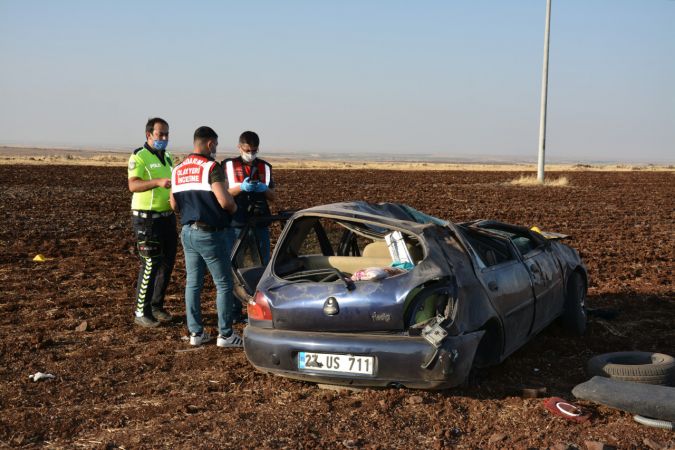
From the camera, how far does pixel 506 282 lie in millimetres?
5980

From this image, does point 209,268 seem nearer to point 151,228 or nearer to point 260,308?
point 151,228

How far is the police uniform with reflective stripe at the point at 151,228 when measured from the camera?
7.77 m

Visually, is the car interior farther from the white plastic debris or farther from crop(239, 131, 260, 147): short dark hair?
the white plastic debris

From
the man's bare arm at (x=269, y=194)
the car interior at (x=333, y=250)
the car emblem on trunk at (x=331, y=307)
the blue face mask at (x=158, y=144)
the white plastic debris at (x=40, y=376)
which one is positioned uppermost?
the blue face mask at (x=158, y=144)

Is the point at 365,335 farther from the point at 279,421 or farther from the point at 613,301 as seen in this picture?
the point at 613,301

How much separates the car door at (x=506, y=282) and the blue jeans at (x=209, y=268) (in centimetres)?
A: 220

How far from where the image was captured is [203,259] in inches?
276

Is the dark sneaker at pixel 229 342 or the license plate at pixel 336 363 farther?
the dark sneaker at pixel 229 342

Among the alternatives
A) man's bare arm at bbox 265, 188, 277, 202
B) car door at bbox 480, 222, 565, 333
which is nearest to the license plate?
car door at bbox 480, 222, 565, 333

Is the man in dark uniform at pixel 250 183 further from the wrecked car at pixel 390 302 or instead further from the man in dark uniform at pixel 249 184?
the wrecked car at pixel 390 302

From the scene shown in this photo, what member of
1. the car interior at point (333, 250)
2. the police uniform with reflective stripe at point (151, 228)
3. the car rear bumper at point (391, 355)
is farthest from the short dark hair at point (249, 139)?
the car rear bumper at point (391, 355)

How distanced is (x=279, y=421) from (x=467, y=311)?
1.48 meters

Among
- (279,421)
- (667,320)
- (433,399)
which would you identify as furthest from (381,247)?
(667,320)

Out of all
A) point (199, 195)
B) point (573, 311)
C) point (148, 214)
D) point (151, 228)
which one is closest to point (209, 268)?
point (199, 195)
